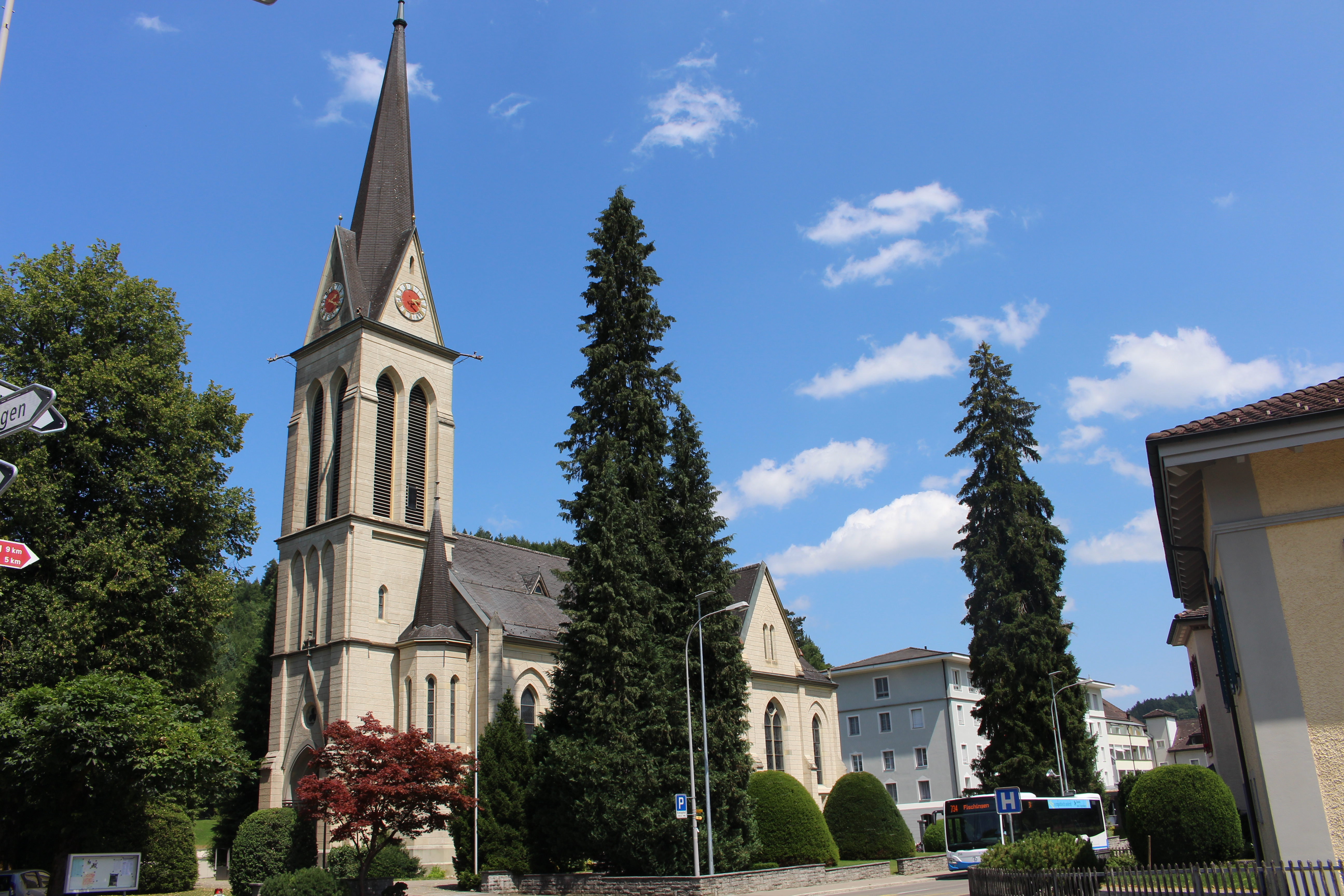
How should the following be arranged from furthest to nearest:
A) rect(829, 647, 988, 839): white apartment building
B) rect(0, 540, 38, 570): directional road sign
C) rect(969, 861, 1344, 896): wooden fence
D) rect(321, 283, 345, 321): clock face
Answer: rect(829, 647, 988, 839): white apartment building
rect(321, 283, 345, 321): clock face
rect(969, 861, 1344, 896): wooden fence
rect(0, 540, 38, 570): directional road sign

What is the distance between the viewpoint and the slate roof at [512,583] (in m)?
39.8

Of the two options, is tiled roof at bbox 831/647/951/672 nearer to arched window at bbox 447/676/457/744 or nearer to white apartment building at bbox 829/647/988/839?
white apartment building at bbox 829/647/988/839

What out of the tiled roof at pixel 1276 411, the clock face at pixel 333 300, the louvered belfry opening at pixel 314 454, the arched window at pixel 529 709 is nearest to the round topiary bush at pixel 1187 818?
the tiled roof at pixel 1276 411

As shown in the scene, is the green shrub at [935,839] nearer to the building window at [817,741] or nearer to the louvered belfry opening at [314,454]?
the building window at [817,741]

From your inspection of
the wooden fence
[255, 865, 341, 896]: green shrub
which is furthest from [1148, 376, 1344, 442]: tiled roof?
[255, 865, 341, 896]: green shrub

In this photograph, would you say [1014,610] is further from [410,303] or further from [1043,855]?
[410,303]

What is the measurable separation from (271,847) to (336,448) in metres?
16.9

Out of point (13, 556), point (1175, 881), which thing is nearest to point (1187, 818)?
point (1175, 881)

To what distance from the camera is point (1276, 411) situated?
1102 centimetres

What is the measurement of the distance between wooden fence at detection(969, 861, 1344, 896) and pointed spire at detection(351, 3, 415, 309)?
122 feet

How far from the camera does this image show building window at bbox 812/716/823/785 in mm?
48781

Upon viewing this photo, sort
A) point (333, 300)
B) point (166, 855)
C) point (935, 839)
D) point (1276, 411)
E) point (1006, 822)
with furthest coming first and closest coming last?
point (333, 300)
point (935, 839)
point (1006, 822)
point (166, 855)
point (1276, 411)

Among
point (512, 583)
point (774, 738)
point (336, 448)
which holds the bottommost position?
point (774, 738)

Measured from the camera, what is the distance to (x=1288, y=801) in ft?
33.5
